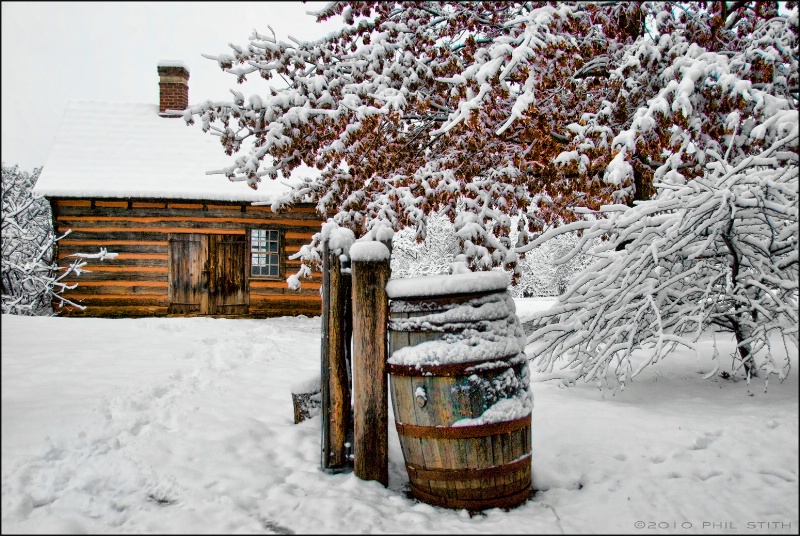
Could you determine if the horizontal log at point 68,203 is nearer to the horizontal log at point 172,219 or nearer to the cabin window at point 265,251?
the horizontal log at point 172,219

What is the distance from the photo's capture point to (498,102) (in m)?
6.07

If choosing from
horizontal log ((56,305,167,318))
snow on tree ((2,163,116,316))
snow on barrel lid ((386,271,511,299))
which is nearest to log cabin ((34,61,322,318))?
horizontal log ((56,305,167,318))

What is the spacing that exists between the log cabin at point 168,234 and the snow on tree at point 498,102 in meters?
5.70

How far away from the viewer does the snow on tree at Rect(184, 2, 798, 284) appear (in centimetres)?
479

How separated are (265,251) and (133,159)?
400cm

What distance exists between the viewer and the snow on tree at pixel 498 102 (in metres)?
4.79

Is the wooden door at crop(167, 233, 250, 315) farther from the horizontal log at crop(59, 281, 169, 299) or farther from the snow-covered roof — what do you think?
the snow-covered roof

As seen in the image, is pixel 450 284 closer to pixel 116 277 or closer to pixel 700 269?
pixel 700 269

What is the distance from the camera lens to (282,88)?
22.7ft

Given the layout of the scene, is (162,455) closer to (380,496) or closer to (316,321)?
(380,496)

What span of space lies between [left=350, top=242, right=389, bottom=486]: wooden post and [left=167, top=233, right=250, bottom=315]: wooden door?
1042 centimetres

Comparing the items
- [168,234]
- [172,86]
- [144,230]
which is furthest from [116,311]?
[172,86]

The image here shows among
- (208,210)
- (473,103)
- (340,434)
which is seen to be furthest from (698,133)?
(208,210)

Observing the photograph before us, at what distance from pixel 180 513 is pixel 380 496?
1.01 metres
